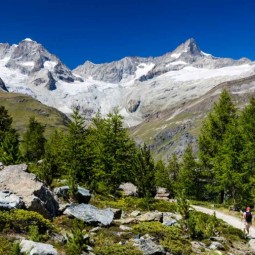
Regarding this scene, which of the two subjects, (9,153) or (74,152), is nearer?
(9,153)

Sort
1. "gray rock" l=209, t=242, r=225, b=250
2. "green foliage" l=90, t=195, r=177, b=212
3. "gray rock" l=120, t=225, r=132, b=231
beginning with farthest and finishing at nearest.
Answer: "green foliage" l=90, t=195, r=177, b=212, "gray rock" l=120, t=225, r=132, b=231, "gray rock" l=209, t=242, r=225, b=250

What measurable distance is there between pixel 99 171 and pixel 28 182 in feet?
69.7

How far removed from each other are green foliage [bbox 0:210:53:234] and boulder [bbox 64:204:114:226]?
288 centimetres

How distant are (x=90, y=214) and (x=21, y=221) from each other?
4666 millimetres

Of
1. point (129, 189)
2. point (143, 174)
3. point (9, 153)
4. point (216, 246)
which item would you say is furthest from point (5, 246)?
point (129, 189)

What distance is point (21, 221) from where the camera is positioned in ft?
57.5

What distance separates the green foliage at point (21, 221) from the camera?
56.4ft

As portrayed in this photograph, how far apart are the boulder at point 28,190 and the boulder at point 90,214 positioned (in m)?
1.01

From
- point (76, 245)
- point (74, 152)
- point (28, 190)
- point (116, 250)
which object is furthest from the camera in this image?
point (74, 152)

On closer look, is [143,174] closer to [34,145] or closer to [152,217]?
[152,217]

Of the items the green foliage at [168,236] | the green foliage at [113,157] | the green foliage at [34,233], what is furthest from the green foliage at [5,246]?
the green foliage at [113,157]

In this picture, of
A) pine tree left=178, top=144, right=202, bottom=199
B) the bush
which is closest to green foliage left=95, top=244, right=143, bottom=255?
the bush

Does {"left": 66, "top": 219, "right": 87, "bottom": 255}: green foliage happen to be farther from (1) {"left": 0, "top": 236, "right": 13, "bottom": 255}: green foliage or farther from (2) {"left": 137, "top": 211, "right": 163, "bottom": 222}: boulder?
(2) {"left": 137, "top": 211, "right": 163, "bottom": 222}: boulder

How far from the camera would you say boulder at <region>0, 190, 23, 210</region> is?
18172 millimetres
